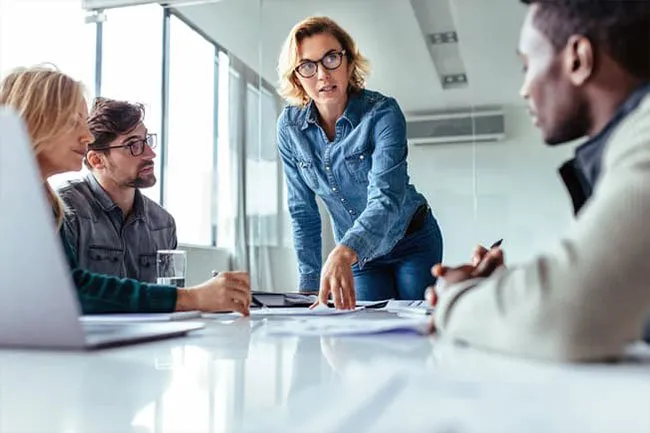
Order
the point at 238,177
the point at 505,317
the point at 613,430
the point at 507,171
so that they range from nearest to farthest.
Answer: the point at 613,430
the point at 505,317
the point at 507,171
the point at 238,177

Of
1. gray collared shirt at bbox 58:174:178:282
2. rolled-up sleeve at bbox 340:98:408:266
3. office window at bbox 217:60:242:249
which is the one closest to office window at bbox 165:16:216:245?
office window at bbox 217:60:242:249

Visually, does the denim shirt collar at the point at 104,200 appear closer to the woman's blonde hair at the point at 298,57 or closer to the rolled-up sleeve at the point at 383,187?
the woman's blonde hair at the point at 298,57

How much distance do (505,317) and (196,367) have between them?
0.23 m

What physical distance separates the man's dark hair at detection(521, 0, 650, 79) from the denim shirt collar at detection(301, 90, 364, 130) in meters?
1.18

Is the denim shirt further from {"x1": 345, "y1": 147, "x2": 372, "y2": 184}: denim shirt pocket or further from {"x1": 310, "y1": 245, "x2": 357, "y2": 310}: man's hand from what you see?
{"x1": 310, "y1": 245, "x2": 357, "y2": 310}: man's hand

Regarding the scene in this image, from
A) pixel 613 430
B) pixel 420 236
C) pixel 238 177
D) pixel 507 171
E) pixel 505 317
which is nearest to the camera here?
pixel 613 430

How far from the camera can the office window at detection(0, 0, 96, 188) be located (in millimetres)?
2773

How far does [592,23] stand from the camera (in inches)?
19.0

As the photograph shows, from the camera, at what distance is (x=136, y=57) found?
3615 mm

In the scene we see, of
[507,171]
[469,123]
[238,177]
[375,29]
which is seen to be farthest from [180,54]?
[507,171]

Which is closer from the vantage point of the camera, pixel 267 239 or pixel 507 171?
pixel 507 171

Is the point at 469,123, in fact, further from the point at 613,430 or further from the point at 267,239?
the point at 613,430

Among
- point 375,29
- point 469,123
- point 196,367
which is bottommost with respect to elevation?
point 196,367

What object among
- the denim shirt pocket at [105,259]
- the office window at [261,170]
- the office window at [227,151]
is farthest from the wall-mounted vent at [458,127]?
the denim shirt pocket at [105,259]
